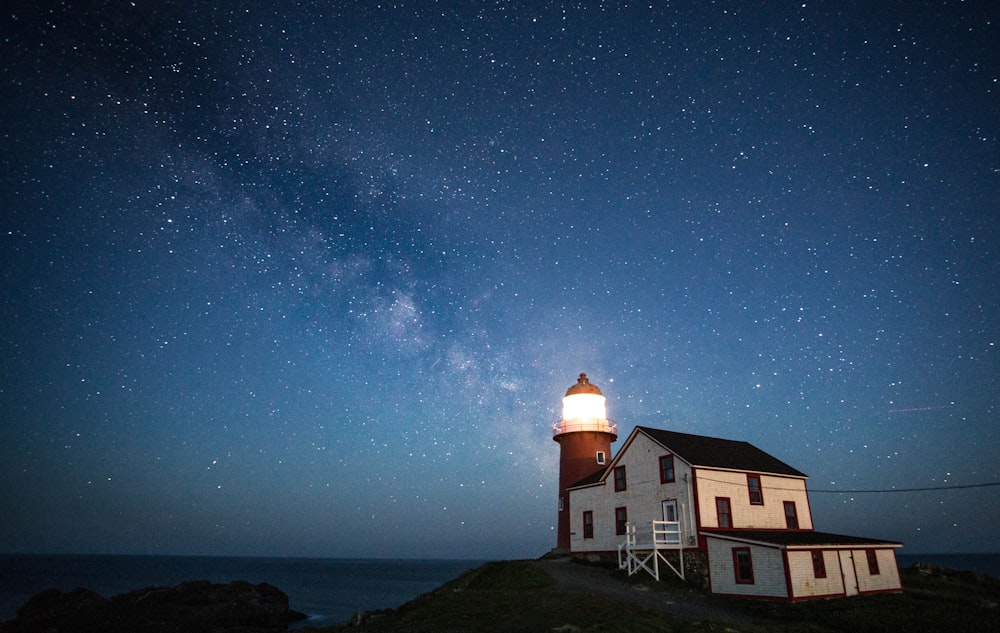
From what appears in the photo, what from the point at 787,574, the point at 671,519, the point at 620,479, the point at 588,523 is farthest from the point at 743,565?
the point at 588,523

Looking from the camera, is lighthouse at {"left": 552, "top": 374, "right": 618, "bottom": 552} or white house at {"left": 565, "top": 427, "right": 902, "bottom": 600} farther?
lighthouse at {"left": 552, "top": 374, "right": 618, "bottom": 552}

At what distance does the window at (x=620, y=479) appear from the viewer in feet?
105

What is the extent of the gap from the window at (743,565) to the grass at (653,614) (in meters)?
0.97

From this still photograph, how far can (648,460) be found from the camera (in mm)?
30406

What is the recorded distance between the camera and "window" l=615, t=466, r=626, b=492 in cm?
3192

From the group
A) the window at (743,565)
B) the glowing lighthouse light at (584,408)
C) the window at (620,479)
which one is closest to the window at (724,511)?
the window at (743,565)

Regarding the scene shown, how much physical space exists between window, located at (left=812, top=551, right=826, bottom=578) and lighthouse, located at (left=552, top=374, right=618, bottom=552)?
1452 centimetres

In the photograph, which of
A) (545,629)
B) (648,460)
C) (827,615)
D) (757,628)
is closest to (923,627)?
(827,615)

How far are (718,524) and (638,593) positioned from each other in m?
6.56

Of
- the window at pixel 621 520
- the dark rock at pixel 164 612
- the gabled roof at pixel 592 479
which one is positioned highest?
the gabled roof at pixel 592 479

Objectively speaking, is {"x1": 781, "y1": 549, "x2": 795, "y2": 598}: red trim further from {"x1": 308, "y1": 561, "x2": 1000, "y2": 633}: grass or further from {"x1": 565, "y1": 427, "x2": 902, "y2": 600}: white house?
{"x1": 308, "y1": 561, "x2": 1000, "y2": 633}: grass

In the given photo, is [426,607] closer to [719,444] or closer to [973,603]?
[719,444]

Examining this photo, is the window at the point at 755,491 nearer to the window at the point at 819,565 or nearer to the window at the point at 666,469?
the window at the point at 666,469

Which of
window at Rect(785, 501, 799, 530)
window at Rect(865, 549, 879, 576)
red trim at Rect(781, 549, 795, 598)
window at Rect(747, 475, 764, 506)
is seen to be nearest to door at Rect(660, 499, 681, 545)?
window at Rect(747, 475, 764, 506)
